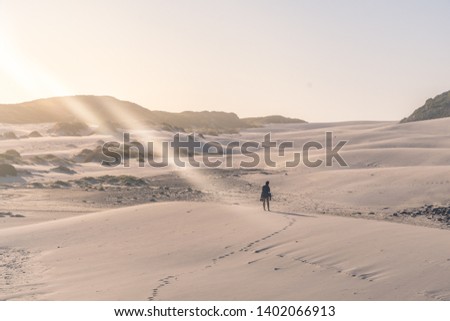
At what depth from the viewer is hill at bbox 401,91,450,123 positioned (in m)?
83.7

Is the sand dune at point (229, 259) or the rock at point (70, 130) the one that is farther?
the rock at point (70, 130)

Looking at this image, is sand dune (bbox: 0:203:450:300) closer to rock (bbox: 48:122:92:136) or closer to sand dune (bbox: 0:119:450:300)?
A: sand dune (bbox: 0:119:450:300)

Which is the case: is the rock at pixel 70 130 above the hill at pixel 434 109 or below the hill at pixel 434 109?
below

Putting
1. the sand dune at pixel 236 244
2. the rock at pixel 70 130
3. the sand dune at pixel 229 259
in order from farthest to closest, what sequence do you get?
the rock at pixel 70 130 → the sand dune at pixel 236 244 → the sand dune at pixel 229 259

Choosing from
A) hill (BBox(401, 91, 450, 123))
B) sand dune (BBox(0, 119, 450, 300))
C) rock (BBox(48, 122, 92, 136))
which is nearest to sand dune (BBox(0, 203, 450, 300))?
sand dune (BBox(0, 119, 450, 300))

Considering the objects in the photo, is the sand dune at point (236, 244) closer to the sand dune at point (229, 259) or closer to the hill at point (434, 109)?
the sand dune at point (229, 259)

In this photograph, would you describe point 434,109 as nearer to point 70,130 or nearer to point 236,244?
point 70,130

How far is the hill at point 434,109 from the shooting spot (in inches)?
3295

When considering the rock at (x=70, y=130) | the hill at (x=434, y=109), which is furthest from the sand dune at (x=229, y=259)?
the hill at (x=434, y=109)

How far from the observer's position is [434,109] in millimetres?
85375

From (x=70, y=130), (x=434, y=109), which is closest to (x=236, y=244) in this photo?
(x=70, y=130)

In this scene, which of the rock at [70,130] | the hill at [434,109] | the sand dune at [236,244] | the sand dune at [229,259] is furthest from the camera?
the rock at [70,130]

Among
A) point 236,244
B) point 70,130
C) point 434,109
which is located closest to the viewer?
point 236,244
